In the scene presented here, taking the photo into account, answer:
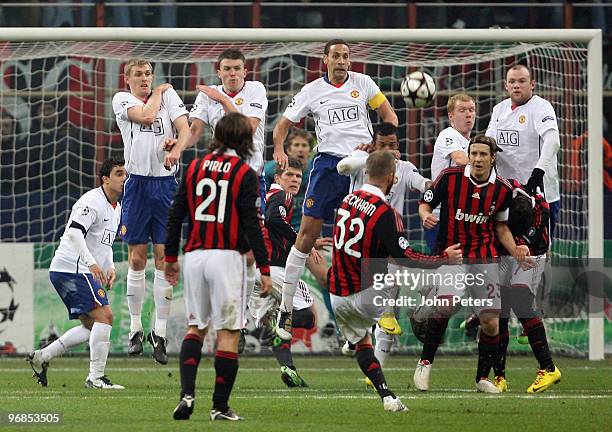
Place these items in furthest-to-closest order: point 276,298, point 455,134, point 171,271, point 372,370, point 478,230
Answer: point 276,298 → point 455,134 → point 478,230 → point 372,370 → point 171,271

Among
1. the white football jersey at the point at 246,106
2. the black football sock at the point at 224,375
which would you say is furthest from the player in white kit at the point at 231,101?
the black football sock at the point at 224,375

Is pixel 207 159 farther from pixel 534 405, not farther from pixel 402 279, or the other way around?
pixel 402 279

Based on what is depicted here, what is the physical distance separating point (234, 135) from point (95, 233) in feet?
12.6

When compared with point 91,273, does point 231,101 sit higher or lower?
higher

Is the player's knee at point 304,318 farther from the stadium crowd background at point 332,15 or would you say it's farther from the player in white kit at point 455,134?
the stadium crowd background at point 332,15

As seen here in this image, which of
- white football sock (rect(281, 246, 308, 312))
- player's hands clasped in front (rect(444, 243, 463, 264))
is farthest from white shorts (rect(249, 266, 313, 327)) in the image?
player's hands clasped in front (rect(444, 243, 463, 264))

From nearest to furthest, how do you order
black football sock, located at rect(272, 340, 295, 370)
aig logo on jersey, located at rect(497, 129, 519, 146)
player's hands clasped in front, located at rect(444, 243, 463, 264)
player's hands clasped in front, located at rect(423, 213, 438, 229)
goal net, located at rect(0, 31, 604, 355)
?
1. player's hands clasped in front, located at rect(444, 243, 463, 264)
2. player's hands clasped in front, located at rect(423, 213, 438, 229)
3. black football sock, located at rect(272, 340, 295, 370)
4. aig logo on jersey, located at rect(497, 129, 519, 146)
5. goal net, located at rect(0, 31, 604, 355)

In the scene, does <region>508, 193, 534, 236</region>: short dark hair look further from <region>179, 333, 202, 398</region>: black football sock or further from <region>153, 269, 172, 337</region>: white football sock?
<region>179, 333, 202, 398</region>: black football sock

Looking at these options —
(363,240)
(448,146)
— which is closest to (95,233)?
(448,146)

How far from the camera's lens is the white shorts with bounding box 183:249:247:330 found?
7.89 meters

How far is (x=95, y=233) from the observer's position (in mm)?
11461

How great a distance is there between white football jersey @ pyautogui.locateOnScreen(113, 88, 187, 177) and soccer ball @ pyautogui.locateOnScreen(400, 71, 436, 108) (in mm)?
2213

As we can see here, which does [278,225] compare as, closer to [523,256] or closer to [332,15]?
[523,256]

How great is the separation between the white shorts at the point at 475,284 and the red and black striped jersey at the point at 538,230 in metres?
0.45
